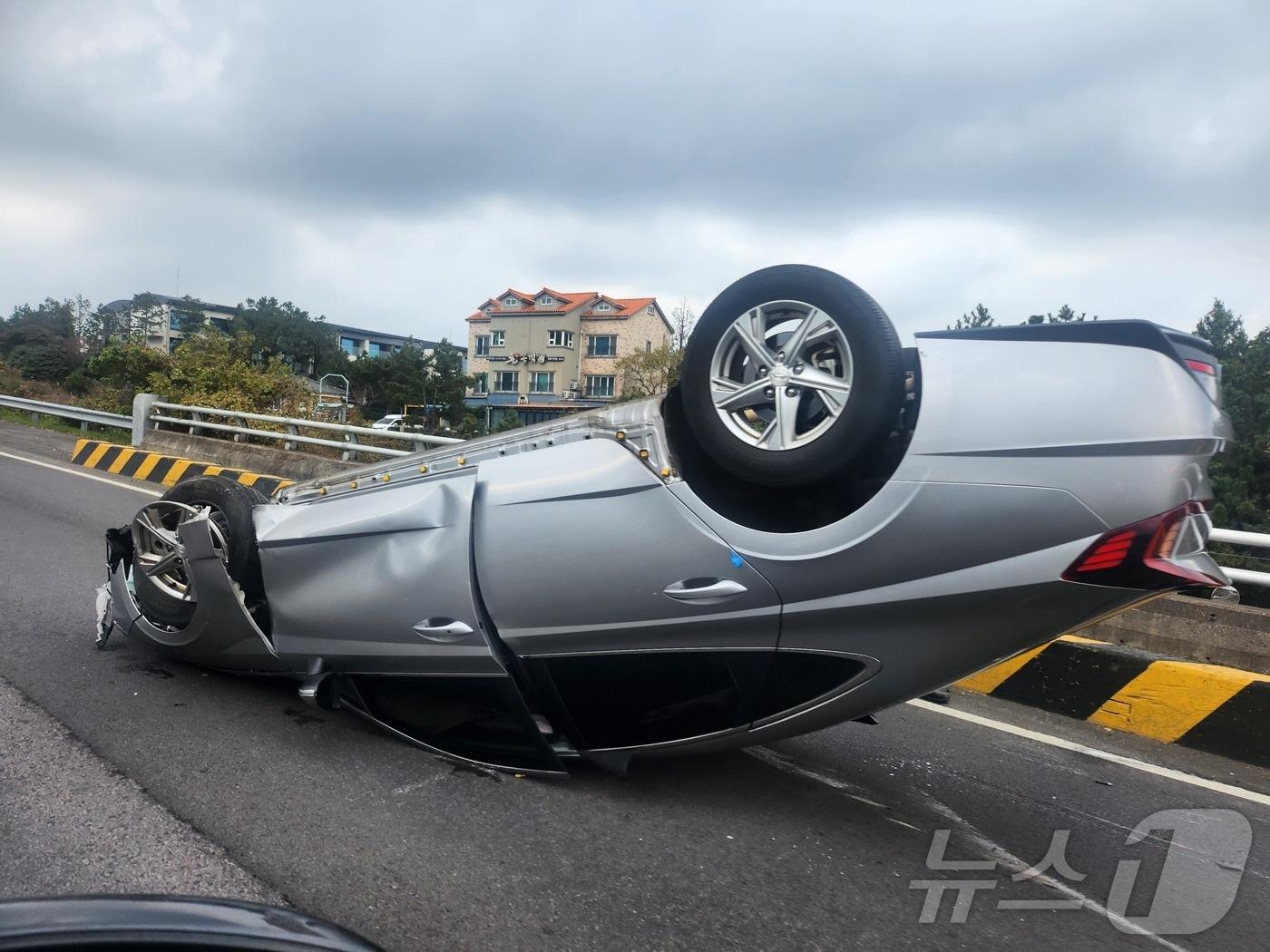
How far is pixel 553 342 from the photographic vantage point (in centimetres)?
4506

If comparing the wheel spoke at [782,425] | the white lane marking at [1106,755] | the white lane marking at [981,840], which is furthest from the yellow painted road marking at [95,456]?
the wheel spoke at [782,425]

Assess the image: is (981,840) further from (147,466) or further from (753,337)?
(147,466)

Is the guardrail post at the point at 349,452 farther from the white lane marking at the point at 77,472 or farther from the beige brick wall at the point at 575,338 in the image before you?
the beige brick wall at the point at 575,338

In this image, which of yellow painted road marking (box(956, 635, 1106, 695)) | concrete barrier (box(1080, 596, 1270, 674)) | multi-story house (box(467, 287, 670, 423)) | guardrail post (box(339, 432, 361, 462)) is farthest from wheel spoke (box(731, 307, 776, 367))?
multi-story house (box(467, 287, 670, 423))

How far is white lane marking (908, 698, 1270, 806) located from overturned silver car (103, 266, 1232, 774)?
1.10 meters

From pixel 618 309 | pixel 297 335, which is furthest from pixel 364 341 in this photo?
pixel 618 309

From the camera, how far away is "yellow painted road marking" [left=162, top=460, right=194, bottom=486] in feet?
37.7

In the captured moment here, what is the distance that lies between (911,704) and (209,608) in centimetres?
345

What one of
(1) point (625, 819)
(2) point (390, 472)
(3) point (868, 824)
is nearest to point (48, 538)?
(2) point (390, 472)

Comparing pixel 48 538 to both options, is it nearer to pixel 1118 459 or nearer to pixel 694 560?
pixel 694 560

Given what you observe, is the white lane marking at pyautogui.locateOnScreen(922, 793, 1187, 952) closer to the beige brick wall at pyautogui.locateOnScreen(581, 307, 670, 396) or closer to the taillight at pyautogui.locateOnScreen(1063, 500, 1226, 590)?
the taillight at pyautogui.locateOnScreen(1063, 500, 1226, 590)

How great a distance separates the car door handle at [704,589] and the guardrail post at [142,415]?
13.4m

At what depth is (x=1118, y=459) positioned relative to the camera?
98.6 inches

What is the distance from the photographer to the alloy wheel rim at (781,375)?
110 inches
